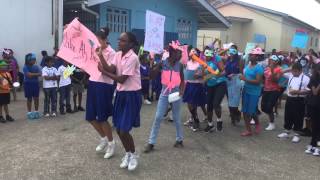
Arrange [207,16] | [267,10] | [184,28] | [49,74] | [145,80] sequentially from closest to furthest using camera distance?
[49,74], [145,80], [184,28], [207,16], [267,10]

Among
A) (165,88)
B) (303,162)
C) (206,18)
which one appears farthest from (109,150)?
(206,18)

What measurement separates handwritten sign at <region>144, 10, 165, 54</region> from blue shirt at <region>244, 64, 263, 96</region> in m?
1.99

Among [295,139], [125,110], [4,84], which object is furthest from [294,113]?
[4,84]

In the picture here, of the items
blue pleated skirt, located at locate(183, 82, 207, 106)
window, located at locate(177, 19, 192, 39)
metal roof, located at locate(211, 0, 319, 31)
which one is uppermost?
metal roof, located at locate(211, 0, 319, 31)

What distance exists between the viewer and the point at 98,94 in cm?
534

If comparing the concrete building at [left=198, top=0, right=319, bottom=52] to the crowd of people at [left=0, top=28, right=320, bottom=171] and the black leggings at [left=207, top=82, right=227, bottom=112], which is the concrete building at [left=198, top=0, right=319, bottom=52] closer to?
the crowd of people at [left=0, top=28, right=320, bottom=171]

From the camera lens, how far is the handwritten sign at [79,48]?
531 cm

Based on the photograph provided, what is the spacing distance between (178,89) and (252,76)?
174 cm

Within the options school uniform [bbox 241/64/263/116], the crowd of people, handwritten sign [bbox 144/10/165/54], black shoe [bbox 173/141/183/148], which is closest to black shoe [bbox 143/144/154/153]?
the crowd of people

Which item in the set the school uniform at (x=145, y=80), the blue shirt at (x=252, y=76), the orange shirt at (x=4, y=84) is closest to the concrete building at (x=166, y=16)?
the school uniform at (x=145, y=80)

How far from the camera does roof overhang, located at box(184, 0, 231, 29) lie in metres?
17.1

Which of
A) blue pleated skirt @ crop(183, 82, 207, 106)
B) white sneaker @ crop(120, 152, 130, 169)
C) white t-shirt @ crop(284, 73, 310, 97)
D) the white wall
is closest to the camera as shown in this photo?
white sneaker @ crop(120, 152, 130, 169)

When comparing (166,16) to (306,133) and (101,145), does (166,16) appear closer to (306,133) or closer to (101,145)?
(306,133)

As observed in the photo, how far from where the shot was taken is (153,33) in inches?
237
